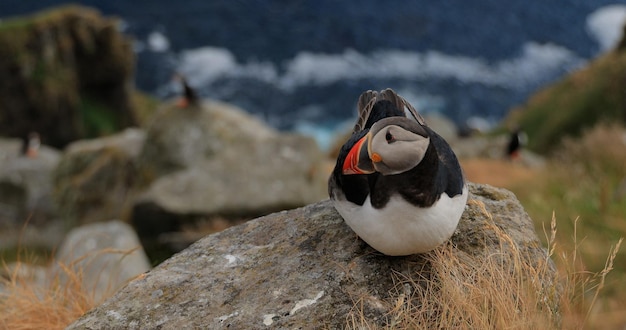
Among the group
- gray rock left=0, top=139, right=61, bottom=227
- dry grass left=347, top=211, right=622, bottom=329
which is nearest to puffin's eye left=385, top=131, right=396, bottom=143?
dry grass left=347, top=211, right=622, bottom=329

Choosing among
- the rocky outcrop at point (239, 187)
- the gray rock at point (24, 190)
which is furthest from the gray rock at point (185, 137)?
the gray rock at point (24, 190)

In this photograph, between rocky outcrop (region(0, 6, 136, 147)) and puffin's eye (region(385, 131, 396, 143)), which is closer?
puffin's eye (region(385, 131, 396, 143))

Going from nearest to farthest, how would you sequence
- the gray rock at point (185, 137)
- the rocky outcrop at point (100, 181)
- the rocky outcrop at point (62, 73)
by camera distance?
the gray rock at point (185, 137) < the rocky outcrop at point (100, 181) < the rocky outcrop at point (62, 73)

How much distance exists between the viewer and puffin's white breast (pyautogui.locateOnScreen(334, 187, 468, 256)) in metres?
2.94

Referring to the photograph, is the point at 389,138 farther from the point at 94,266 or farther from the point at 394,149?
the point at 94,266

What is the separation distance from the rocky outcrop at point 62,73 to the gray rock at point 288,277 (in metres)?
37.0

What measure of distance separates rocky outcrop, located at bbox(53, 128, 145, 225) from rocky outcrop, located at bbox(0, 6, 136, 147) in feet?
76.5

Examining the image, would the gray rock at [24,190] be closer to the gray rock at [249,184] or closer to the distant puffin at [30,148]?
the distant puffin at [30,148]

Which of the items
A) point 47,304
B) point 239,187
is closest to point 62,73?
point 239,187

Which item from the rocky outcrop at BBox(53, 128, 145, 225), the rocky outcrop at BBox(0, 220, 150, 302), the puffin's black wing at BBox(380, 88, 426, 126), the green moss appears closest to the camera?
the puffin's black wing at BBox(380, 88, 426, 126)

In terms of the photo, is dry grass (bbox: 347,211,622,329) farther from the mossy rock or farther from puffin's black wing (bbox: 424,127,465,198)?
the mossy rock

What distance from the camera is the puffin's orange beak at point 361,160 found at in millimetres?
2785

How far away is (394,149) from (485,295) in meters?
0.92

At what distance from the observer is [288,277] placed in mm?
3461
